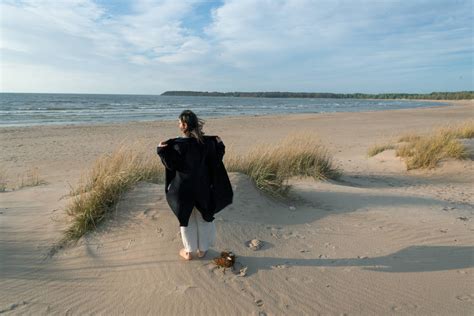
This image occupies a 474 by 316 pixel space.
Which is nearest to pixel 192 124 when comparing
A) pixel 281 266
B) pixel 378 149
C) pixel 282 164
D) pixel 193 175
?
pixel 193 175

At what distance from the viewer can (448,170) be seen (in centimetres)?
980

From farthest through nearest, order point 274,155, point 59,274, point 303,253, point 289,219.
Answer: point 274,155 → point 289,219 → point 303,253 → point 59,274

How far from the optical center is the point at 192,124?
3654 millimetres

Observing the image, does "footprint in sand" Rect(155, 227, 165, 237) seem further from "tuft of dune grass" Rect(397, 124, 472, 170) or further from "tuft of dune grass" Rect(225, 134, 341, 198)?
"tuft of dune grass" Rect(397, 124, 472, 170)

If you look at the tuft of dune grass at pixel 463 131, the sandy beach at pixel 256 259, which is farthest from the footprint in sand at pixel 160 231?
the tuft of dune grass at pixel 463 131

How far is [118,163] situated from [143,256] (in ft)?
7.14

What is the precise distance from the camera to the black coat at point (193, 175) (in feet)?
12.0

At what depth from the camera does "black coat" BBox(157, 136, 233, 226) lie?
3.65 metres

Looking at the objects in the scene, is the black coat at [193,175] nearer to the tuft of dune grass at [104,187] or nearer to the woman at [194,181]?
the woman at [194,181]

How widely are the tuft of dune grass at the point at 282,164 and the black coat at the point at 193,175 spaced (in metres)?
2.23

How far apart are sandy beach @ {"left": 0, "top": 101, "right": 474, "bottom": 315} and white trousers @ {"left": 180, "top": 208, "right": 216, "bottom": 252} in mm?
182

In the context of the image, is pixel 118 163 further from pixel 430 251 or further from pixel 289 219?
pixel 430 251

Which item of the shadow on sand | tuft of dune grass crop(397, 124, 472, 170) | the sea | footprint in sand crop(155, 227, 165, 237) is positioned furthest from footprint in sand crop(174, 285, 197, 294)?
the sea

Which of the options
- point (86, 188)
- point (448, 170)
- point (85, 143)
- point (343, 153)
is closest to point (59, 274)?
point (86, 188)
